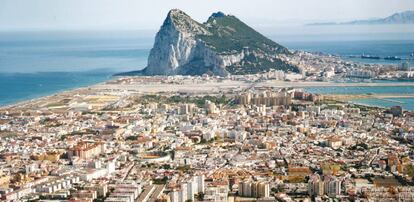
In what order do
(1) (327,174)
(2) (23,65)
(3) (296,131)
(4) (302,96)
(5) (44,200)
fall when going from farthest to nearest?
(2) (23,65), (4) (302,96), (3) (296,131), (1) (327,174), (5) (44,200)

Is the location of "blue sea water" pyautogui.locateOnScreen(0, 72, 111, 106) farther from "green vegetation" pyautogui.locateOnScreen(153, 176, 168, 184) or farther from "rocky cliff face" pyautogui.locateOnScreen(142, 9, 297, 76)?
"green vegetation" pyautogui.locateOnScreen(153, 176, 168, 184)

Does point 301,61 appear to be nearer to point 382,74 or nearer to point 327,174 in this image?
point 382,74

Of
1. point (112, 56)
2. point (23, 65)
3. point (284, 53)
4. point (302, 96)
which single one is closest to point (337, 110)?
point (302, 96)

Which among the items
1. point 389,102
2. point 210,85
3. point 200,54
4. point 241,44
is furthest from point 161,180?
point 241,44

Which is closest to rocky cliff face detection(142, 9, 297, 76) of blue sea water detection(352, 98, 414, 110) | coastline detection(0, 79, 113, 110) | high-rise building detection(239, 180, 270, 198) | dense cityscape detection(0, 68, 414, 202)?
coastline detection(0, 79, 113, 110)

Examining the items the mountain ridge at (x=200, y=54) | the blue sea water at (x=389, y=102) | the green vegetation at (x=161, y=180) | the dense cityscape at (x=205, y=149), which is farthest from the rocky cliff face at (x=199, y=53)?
the green vegetation at (x=161, y=180)

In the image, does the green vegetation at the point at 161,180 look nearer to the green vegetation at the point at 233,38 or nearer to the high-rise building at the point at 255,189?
the high-rise building at the point at 255,189

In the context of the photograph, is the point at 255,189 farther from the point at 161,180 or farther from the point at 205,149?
the point at 205,149

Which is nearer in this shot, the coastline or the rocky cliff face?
the coastline
